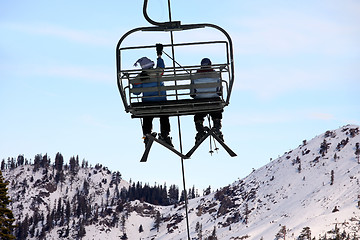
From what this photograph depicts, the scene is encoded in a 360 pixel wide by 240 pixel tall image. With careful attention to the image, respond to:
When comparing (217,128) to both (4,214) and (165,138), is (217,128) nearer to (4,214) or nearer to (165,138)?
(165,138)

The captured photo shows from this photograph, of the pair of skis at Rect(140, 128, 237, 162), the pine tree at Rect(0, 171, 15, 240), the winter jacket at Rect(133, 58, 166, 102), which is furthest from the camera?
the pine tree at Rect(0, 171, 15, 240)

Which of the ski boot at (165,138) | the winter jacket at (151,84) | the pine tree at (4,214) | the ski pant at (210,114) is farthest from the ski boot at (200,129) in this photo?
the pine tree at (4,214)

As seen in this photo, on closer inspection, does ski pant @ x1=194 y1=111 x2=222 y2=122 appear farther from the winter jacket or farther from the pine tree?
the pine tree

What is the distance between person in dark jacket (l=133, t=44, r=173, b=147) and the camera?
32.8 ft

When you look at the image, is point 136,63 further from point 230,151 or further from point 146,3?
point 230,151

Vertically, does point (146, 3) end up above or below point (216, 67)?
above

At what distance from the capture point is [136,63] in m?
10.5

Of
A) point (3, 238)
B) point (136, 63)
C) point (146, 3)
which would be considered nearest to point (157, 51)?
point (136, 63)

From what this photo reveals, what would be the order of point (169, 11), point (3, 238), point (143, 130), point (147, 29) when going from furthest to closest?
point (3, 238)
point (143, 130)
point (169, 11)
point (147, 29)

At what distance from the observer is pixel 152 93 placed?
1012cm

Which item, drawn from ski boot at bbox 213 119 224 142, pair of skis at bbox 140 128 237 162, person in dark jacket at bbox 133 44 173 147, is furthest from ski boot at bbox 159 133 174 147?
ski boot at bbox 213 119 224 142

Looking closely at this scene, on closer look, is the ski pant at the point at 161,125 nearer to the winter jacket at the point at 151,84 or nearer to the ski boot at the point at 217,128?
the ski boot at the point at 217,128

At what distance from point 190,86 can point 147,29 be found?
1.20 m

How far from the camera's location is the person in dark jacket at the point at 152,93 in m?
9.98
